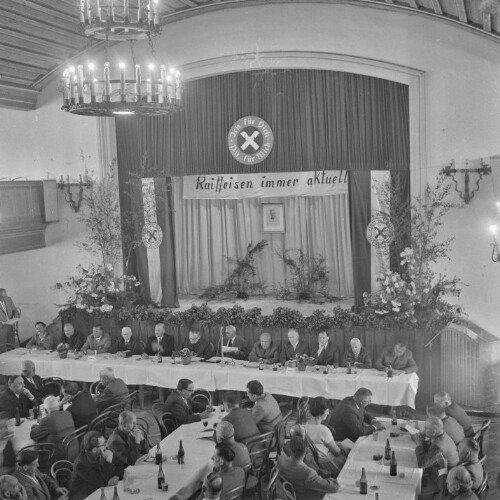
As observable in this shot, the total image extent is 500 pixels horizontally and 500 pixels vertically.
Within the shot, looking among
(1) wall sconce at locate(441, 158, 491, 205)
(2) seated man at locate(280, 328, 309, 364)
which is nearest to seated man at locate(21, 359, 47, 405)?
(2) seated man at locate(280, 328, 309, 364)

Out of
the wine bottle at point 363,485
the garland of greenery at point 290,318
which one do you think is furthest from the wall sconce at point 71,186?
the wine bottle at point 363,485

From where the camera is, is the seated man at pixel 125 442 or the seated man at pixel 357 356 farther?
the seated man at pixel 357 356

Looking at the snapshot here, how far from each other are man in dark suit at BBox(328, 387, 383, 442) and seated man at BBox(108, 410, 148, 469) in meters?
2.08

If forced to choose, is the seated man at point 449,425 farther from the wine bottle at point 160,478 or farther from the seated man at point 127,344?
the seated man at point 127,344

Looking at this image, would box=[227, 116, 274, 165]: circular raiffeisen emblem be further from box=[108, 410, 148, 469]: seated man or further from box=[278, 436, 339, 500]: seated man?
box=[278, 436, 339, 500]: seated man

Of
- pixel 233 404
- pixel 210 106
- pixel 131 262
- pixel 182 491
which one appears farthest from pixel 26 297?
pixel 182 491

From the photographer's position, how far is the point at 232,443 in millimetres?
6836

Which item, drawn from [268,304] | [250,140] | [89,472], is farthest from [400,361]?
[268,304]

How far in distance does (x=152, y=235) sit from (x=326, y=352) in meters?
5.38

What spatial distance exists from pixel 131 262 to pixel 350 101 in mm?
5331

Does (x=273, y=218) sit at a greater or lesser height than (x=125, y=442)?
greater

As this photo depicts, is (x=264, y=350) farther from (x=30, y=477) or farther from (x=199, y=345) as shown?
(x=30, y=477)

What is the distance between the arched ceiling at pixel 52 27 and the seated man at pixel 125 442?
574 cm

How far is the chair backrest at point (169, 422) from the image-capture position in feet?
27.4
